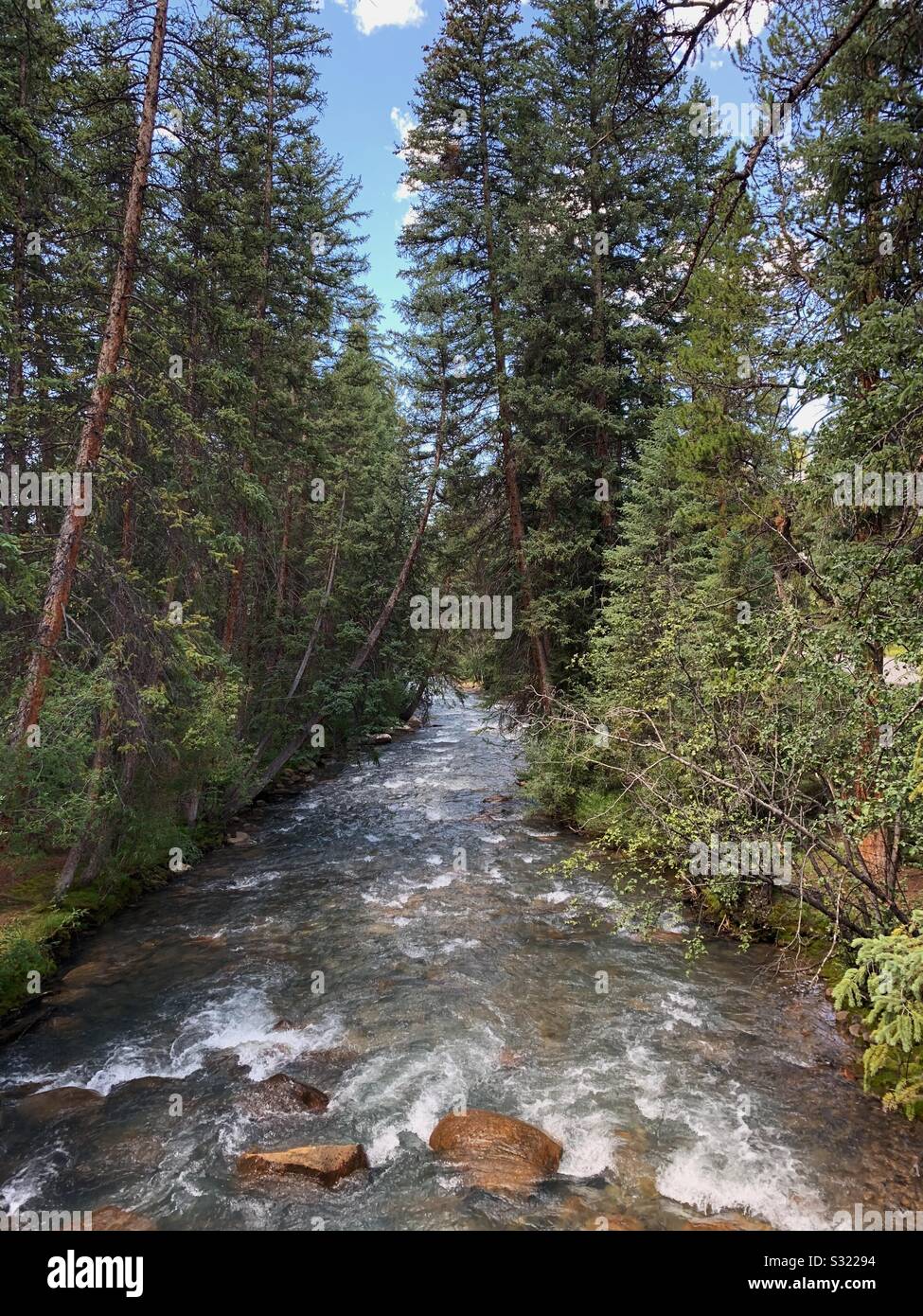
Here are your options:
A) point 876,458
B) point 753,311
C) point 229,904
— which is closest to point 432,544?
point 753,311

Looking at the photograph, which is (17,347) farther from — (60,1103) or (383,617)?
(383,617)

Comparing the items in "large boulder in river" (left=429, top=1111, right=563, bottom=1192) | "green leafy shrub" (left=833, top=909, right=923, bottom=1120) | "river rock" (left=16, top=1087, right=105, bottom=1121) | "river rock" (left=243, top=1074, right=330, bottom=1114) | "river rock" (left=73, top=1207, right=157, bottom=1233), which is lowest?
"river rock" (left=16, top=1087, right=105, bottom=1121)

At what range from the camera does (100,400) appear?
872 cm

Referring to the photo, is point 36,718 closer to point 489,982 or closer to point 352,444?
point 489,982

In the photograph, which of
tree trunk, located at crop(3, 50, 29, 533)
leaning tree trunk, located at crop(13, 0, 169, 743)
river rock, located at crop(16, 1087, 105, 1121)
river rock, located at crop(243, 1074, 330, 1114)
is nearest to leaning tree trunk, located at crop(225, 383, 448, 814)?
leaning tree trunk, located at crop(13, 0, 169, 743)

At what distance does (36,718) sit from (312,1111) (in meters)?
5.72

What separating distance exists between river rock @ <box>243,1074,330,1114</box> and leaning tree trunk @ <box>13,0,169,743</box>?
16.7 feet

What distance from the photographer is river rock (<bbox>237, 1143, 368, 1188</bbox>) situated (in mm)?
5520

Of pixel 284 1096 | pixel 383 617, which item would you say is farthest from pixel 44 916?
pixel 383 617

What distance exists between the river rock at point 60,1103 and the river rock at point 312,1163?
6.60 feet

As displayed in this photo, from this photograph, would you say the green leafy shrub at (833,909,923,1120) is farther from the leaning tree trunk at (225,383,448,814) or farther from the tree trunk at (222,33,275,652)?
the leaning tree trunk at (225,383,448,814)

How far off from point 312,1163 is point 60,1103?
2.95 metres

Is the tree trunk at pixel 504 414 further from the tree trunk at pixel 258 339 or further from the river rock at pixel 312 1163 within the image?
the river rock at pixel 312 1163

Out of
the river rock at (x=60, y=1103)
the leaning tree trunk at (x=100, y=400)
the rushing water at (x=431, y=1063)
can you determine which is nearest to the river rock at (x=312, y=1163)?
the rushing water at (x=431, y=1063)
